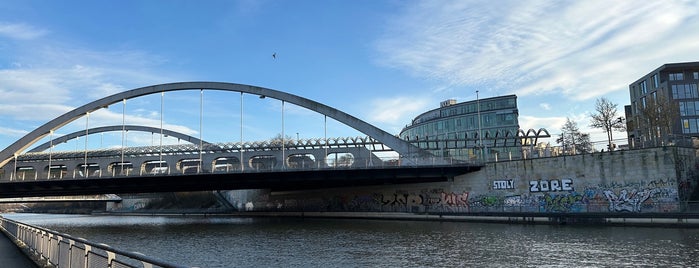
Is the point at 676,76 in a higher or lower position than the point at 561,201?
higher

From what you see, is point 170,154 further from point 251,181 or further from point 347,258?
point 347,258

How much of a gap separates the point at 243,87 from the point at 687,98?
71.9 m

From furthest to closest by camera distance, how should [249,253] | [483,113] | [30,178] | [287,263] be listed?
[483,113] → [30,178] → [249,253] → [287,263]

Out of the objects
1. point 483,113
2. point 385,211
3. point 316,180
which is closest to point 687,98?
point 483,113

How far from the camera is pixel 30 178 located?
186 ft

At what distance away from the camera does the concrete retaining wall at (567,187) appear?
144 ft

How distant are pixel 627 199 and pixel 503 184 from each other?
1215 centimetres

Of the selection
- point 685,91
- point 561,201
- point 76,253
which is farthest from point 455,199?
point 685,91

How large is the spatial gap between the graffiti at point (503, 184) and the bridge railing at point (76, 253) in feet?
146

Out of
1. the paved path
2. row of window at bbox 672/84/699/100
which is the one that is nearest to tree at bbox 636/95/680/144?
row of window at bbox 672/84/699/100

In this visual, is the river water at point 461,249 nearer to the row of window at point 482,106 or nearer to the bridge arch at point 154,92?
the bridge arch at point 154,92

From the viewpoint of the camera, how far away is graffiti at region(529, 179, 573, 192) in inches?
1935

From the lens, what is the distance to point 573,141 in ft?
208

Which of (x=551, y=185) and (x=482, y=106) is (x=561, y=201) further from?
(x=482, y=106)
